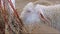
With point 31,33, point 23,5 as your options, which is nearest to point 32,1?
point 23,5

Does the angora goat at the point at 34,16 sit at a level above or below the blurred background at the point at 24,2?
below

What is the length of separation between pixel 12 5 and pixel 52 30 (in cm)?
24

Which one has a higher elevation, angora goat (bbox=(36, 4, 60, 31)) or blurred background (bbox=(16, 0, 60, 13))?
blurred background (bbox=(16, 0, 60, 13))

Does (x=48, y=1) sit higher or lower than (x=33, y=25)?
higher

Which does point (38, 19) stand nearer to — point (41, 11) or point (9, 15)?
point (41, 11)

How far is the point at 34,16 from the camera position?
0.72 metres

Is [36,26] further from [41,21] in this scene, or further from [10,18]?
[10,18]

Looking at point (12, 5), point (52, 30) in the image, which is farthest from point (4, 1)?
point (52, 30)

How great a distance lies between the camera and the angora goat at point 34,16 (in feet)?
2.27

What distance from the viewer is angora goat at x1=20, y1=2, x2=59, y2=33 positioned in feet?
2.27

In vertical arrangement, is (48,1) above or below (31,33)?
above

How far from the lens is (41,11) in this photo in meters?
0.70

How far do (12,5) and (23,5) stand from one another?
0.07 m

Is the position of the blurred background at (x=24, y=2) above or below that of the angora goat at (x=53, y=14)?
above
